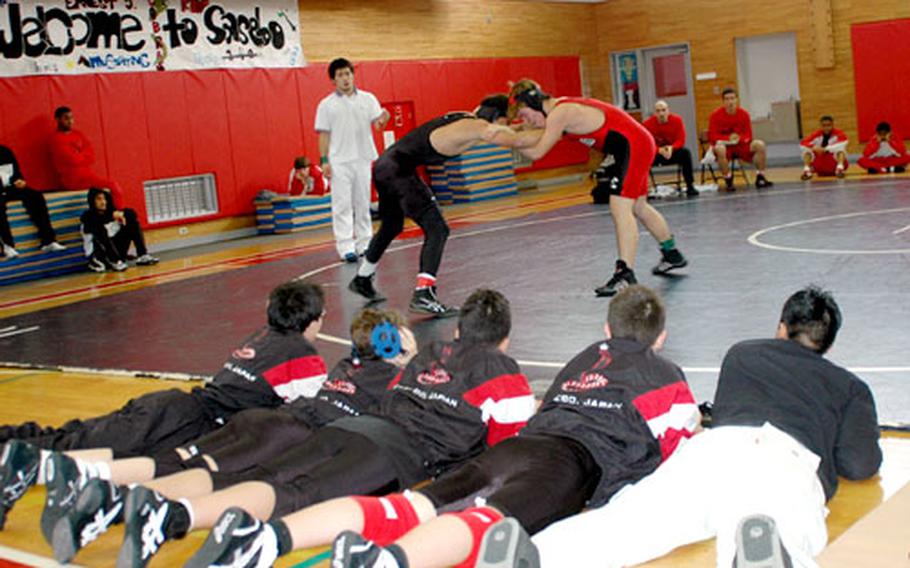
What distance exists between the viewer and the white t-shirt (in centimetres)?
1174

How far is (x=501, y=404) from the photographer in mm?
3887

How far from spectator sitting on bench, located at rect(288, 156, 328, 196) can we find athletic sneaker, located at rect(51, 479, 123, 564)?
43.2ft

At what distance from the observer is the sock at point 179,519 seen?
3.31 metres

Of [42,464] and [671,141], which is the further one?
[671,141]

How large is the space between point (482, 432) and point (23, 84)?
11.5 metres

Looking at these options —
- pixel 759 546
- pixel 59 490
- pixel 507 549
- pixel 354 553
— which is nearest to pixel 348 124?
pixel 59 490

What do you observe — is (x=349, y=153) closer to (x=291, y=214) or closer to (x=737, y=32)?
(x=291, y=214)

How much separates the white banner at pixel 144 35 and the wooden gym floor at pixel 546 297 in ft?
9.16

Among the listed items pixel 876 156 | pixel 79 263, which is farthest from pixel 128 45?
pixel 876 156

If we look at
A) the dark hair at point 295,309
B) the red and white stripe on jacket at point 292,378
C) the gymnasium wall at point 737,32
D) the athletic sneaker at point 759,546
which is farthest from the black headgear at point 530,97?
the gymnasium wall at point 737,32

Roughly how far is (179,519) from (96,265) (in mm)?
10393

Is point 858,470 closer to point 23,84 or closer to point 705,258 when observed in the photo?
point 705,258

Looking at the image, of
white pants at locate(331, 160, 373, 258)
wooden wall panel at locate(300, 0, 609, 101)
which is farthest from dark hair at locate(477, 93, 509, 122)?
wooden wall panel at locate(300, 0, 609, 101)

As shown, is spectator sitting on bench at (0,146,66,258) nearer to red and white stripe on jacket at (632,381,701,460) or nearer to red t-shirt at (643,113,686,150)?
red t-shirt at (643,113,686,150)
